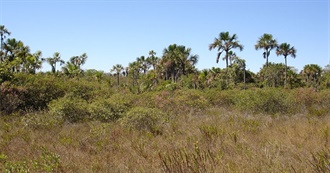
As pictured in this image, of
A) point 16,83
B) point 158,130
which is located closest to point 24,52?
point 16,83

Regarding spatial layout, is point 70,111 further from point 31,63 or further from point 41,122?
point 31,63

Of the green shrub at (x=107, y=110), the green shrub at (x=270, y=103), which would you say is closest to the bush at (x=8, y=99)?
the green shrub at (x=107, y=110)

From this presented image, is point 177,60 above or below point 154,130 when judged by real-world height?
above

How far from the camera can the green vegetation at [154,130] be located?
473cm

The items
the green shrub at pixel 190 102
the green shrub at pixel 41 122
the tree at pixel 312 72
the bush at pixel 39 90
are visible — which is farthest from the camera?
the tree at pixel 312 72

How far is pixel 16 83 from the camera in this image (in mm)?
15820

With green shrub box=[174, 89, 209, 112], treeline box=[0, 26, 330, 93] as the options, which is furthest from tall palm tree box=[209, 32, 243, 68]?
green shrub box=[174, 89, 209, 112]

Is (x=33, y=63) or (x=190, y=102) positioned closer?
(x=190, y=102)

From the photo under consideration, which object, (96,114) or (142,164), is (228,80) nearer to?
(96,114)

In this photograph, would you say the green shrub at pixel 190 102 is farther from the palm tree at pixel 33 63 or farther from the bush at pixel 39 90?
the palm tree at pixel 33 63

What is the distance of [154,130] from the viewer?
927 centimetres

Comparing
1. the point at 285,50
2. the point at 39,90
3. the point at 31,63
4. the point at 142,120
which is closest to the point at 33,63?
the point at 31,63

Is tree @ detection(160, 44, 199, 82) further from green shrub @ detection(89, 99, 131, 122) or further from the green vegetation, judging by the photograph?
green shrub @ detection(89, 99, 131, 122)

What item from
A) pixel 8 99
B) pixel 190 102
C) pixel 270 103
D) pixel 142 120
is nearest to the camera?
pixel 142 120
